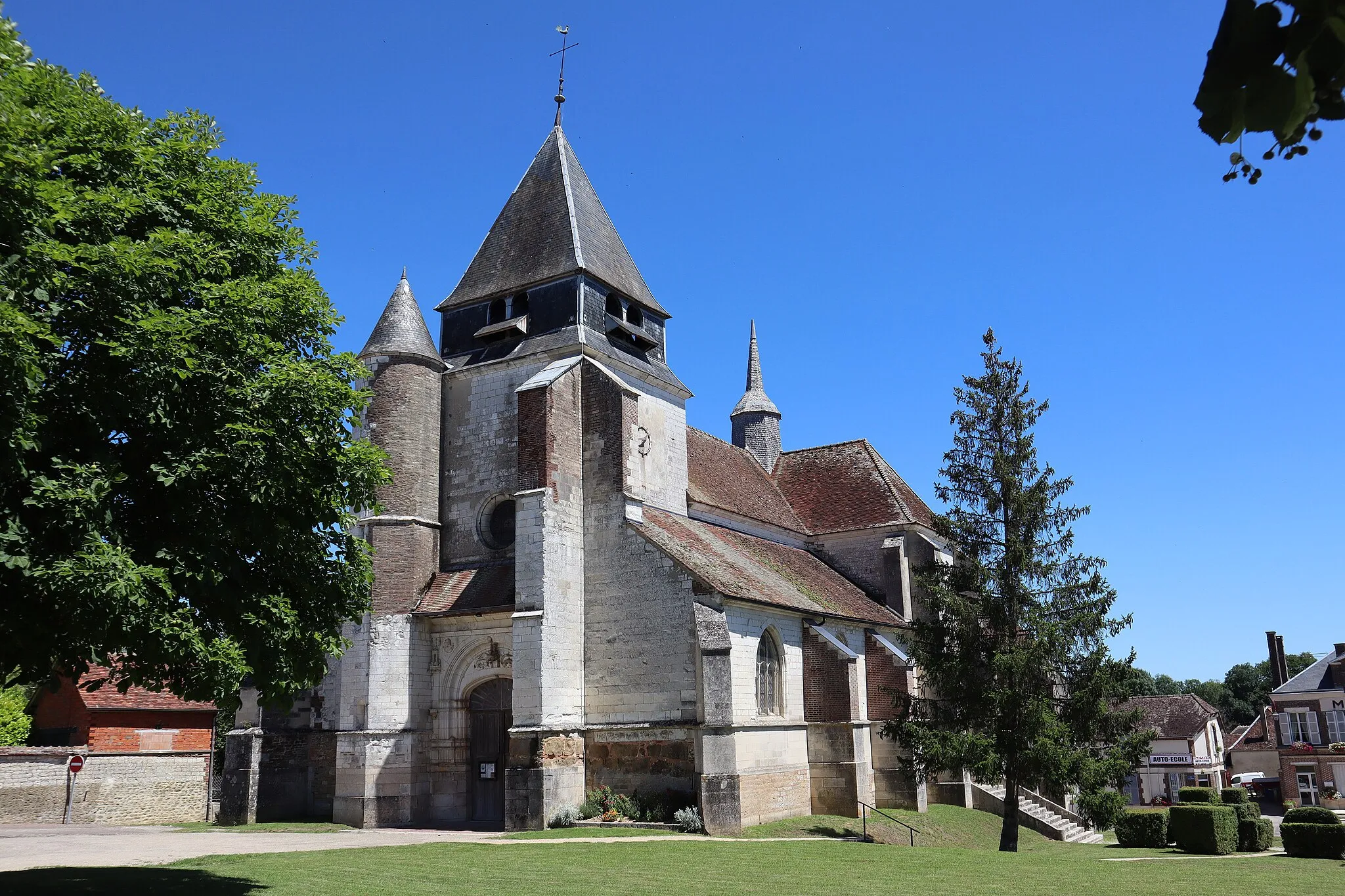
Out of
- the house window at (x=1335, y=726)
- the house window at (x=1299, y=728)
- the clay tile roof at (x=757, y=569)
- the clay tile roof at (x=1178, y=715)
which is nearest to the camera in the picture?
the clay tile roof at (x=757, y=569)

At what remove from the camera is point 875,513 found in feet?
108

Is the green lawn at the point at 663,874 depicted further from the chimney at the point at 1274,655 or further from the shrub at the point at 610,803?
→ the chimney at the point at 1274,655

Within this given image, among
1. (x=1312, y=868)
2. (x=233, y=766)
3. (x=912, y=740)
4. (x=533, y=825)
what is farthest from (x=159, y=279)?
(x=1312, y=868)

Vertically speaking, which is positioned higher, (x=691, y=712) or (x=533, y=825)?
(x=691, y=712)

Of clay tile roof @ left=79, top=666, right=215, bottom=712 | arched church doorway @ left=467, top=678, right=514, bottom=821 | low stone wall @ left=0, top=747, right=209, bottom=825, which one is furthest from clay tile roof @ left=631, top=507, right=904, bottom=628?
low stone wall @ left=0, top=747, right=209, bottom=825

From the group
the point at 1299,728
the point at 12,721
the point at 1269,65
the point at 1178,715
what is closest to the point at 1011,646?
the point at 1269,65

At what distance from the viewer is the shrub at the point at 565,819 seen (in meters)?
20.6

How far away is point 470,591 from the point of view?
24.2 m

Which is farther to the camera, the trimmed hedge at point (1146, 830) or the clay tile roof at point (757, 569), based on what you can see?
the trimmed hedge at point (1146, 830)

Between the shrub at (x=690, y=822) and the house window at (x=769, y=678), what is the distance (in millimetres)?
4077

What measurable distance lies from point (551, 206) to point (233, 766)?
1665 centimetres

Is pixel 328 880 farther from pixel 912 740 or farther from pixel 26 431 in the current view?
pixel 912 740

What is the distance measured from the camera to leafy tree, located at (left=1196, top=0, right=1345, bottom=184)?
264cm

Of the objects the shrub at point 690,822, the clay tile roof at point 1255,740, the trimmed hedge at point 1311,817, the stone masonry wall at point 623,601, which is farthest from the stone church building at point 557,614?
the clay tile roof at point 1255,740
